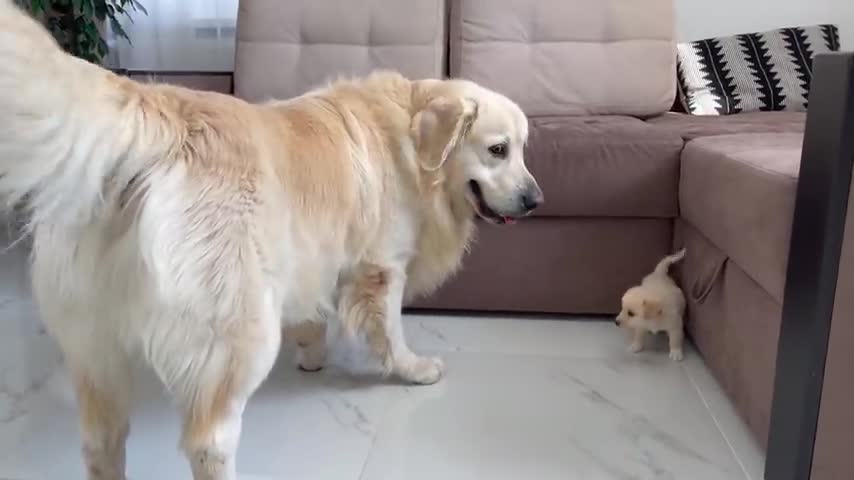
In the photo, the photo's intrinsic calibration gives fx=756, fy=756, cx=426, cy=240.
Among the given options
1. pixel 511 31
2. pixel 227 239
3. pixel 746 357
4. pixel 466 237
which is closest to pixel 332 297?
pixel 466 237

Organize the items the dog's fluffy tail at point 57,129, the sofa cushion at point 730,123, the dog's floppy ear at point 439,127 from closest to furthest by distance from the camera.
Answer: the dog's fluffy tail at point 57,129, the dog's floppy ear at point 439,127, the sofa cushion at point 730,123

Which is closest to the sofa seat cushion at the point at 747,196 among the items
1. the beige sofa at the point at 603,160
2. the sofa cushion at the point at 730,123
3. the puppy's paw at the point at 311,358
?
the beige sofa at the point at 603,160

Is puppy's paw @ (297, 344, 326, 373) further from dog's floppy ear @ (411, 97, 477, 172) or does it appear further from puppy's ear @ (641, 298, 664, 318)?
puppy's ear @ (641, 298, 664, 318)

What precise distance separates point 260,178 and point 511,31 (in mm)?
1842

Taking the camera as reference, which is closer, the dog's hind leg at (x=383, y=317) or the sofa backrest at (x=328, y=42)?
the dog's hind leg at (x=383, y=317)

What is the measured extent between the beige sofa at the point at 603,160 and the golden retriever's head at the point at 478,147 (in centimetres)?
A: 35

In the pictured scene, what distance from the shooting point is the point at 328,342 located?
6.97ft

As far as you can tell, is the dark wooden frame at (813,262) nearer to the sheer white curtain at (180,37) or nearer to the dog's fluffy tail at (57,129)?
the dog's fluffy tail at (57,129)

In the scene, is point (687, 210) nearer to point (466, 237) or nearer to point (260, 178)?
point (466, 237)

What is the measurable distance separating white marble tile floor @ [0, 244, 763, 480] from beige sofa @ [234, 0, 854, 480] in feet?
0.49

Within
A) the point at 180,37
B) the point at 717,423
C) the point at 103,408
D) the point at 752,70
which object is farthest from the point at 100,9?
the point at 717,423

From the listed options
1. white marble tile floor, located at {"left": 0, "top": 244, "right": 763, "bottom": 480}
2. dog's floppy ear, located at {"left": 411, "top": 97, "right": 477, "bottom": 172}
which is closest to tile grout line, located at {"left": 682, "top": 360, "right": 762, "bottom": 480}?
white marble tile floor, located at {"left": 0, "top": 244, "right": 763, "bottom": 480}

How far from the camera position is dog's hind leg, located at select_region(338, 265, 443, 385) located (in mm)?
1751

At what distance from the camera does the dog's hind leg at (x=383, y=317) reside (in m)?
1.75
